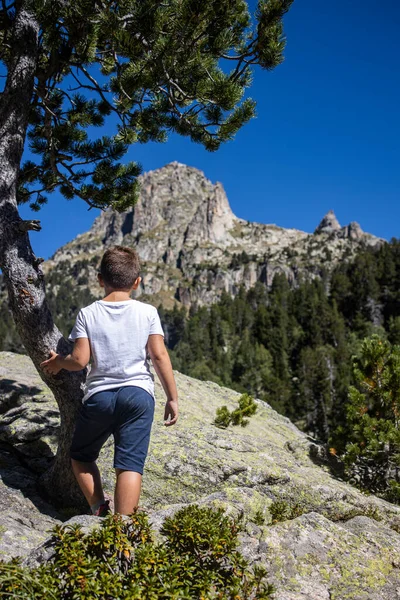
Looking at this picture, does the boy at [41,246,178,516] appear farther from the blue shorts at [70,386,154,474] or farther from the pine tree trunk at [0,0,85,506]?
the pine tree trunk at [0,0,85,506]

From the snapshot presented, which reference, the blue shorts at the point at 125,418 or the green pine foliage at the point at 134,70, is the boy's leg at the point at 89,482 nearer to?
the blue shorts at the point at 125,418

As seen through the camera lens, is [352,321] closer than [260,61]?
No

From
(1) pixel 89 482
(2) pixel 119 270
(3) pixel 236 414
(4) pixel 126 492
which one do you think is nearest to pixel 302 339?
(3) pixel 236 414

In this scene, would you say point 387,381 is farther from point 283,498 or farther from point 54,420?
point 54,420

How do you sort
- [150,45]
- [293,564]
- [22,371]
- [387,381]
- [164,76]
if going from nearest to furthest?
1. [293,564]
2. [150,45]
3. [164,76]
4. [387,381]
5. [22,371]

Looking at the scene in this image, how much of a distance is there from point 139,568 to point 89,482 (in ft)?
6.33

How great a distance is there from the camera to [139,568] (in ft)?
9.24

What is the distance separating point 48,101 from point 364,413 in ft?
36.2

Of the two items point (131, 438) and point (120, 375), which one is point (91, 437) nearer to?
point (131, 438)

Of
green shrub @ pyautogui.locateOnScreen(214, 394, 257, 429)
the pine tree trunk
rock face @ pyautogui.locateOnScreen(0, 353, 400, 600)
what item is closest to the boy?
rock face @ pyautogui.locateOnScreen(0, 353, 400, 600)

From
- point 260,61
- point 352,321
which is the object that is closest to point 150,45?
point 260,61

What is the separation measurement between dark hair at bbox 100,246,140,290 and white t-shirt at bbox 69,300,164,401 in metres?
0.24

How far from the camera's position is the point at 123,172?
8383 millimetres

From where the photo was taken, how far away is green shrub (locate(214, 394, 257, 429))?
972 centimetres
